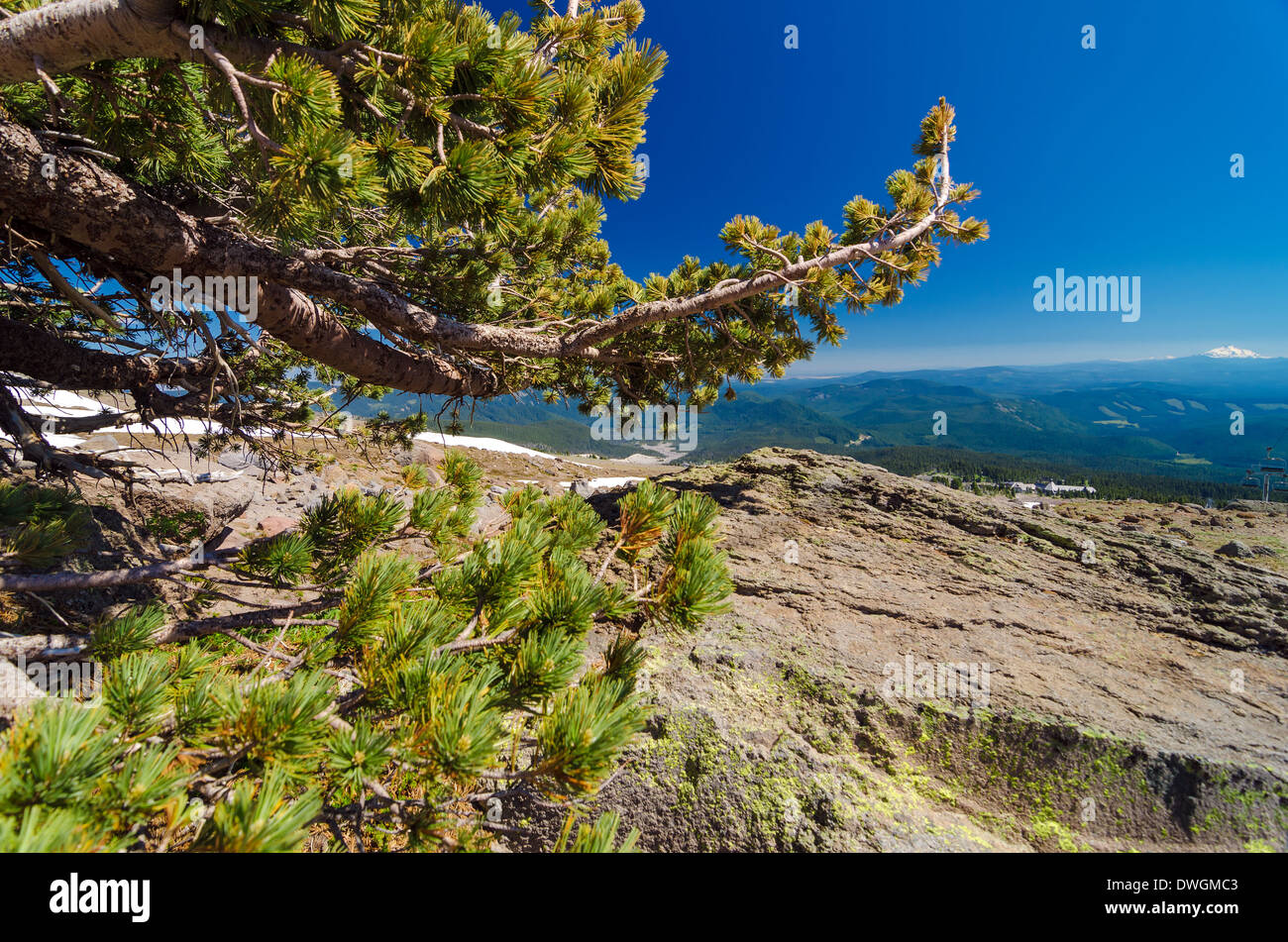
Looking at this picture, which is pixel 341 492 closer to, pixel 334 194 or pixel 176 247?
pixel 176 247

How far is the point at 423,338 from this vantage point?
3.39m

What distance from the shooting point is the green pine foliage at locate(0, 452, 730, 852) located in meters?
1.03

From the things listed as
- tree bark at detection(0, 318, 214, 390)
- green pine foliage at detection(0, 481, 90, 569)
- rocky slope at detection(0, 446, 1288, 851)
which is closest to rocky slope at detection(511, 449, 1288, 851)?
rocky slope at detection(0, 446, 1288, 851)

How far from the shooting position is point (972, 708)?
2.51 meters

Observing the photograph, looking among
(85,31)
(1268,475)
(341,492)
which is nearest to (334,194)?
(85,31)

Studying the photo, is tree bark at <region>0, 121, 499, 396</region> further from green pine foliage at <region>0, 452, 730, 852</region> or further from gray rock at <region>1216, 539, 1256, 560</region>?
gray rock at <region>1216, 539, 1256, 560</region>

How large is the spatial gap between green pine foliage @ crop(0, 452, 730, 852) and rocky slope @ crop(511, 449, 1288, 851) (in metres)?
0.74

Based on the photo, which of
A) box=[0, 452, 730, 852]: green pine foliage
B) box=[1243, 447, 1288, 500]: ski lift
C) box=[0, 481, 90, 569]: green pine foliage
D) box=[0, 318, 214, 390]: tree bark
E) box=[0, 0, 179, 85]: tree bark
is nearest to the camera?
box=[0, 452, 730, 852]: green pine foliage

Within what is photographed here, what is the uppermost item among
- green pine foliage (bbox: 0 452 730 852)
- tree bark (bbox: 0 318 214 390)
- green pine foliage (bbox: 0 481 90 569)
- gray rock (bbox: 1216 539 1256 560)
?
tree bark (bbox: 0 318 214 390)

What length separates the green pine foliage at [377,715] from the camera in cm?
103

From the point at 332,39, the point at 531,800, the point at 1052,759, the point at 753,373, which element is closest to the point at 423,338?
the point at 332,39

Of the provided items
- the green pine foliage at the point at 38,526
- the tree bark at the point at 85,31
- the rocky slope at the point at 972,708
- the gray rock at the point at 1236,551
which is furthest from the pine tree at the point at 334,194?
the gray rock at the point at 1236,551

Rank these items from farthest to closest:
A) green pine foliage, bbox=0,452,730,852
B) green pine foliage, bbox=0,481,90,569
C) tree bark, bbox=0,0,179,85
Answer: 1. green pine foliage, bbox=0,481,90,569
2. tree bark, bbox=0,0,179,85
3. green pine foliage, bbox=0,452,730,852

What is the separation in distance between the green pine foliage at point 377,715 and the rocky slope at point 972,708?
743 millimetres
